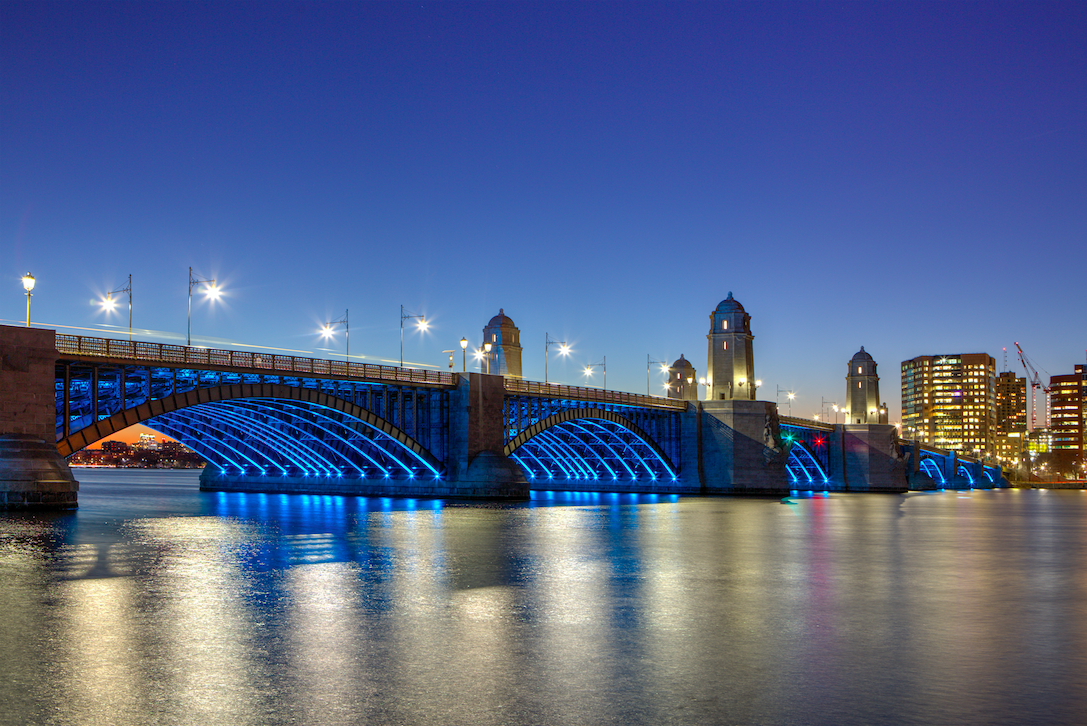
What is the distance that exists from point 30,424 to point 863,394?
113m

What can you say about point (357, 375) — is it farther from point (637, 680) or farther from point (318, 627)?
point (637, 680)

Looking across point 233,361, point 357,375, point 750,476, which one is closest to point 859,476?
point 750,476

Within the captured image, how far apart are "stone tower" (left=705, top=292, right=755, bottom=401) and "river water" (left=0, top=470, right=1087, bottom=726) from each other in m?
70.1

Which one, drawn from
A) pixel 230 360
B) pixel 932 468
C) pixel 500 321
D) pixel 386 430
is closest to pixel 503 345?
pixel 500 321

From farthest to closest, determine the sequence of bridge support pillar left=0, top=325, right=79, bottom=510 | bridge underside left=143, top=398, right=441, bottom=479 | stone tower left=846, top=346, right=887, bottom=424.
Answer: stone tower left=846, top=346, right=887, bottom=424
bridge underside left=143, top=398, right=441, bottom=479
bridge support pillar left=0, top=325, right=79, bottom=510

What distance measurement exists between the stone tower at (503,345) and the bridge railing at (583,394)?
13.5 metres

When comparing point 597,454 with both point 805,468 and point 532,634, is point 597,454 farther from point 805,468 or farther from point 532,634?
point 532,634

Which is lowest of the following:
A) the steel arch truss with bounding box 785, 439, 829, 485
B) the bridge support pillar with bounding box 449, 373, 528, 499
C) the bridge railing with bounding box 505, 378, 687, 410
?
the steel arch truss with bounding box 785, 439, 829, 485

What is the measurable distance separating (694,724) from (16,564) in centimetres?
2007

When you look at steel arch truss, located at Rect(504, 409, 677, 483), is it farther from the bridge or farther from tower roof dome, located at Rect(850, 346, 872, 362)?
tower roof dome, located at Rect(850, 346, 872, 362)

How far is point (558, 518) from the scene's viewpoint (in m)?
50.1

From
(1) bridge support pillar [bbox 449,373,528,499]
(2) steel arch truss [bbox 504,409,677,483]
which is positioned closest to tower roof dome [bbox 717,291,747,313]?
(2) steel arch truss [bbox 504,409,677,483]

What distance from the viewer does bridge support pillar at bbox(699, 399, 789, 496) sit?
→ 9738cm

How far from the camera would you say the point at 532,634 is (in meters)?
14.9
